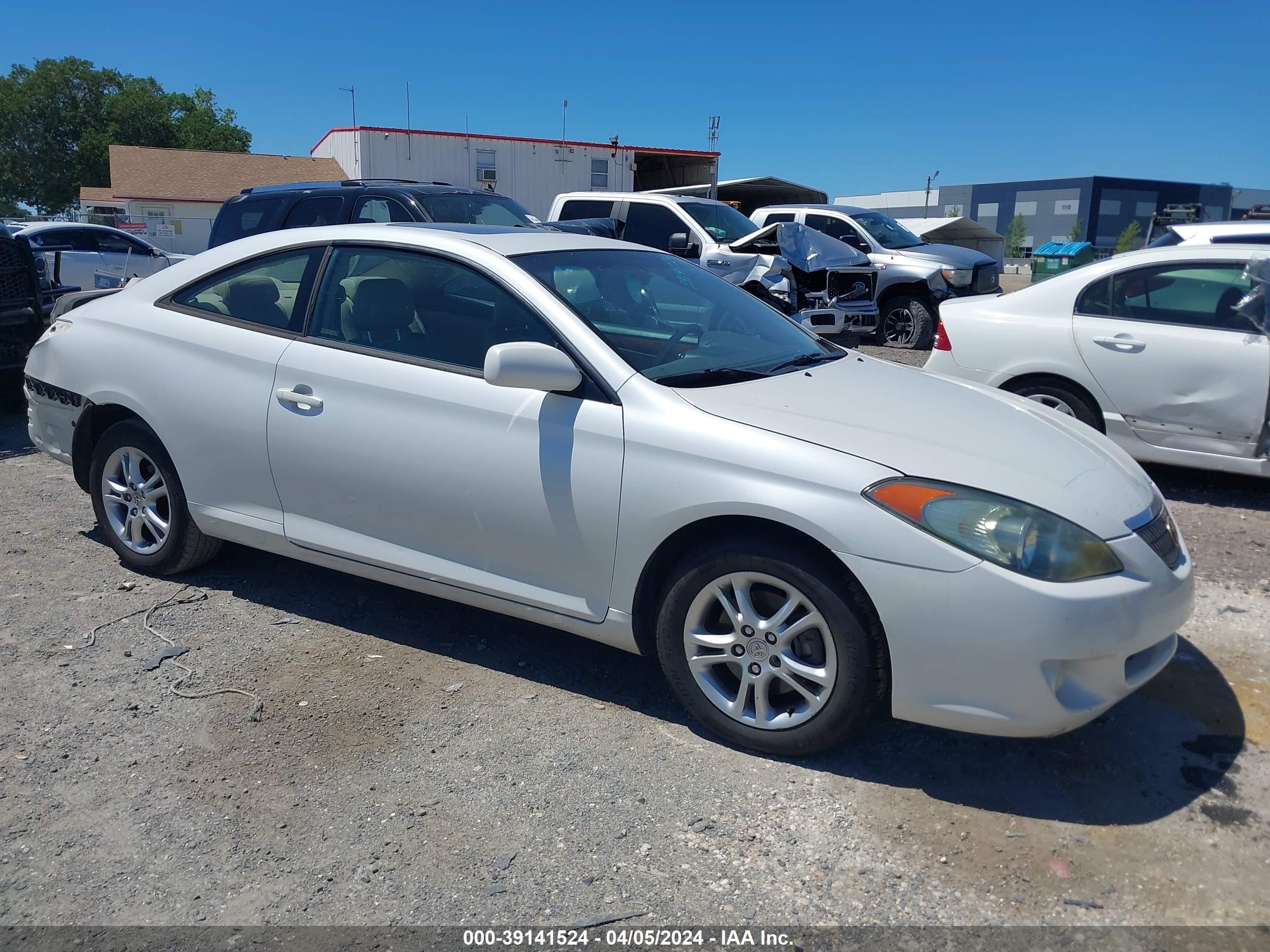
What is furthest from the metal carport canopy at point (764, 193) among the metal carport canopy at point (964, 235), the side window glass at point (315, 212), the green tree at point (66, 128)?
the green tree at point (66, 128)

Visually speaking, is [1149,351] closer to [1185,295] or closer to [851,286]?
[1185,295]

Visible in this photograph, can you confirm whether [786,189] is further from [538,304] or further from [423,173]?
[538,304]

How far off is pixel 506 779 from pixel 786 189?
112 feet

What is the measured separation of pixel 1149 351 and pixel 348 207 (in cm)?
677

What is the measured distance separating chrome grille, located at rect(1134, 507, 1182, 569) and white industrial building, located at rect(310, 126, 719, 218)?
28934 mm

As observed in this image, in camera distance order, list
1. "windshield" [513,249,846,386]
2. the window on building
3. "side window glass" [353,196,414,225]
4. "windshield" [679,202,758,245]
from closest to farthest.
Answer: "windshield" [513,249,846,386], "side window glass" [353,196,414,225], "windshield" [679,202,758,245], the window on building

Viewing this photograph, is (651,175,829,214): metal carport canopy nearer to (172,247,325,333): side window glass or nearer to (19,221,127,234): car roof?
(19,221,127,234): car roof

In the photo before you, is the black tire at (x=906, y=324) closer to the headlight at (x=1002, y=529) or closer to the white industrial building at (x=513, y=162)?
the headlight at (x=1002, y=529)

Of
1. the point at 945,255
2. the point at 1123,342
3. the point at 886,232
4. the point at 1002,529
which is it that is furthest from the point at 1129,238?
the point at 1002,529

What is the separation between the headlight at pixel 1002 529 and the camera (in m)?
2.86

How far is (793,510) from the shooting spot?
2994 millimetres

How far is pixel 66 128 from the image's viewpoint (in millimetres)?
Result: 59969

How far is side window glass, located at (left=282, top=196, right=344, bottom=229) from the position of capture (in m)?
9.30

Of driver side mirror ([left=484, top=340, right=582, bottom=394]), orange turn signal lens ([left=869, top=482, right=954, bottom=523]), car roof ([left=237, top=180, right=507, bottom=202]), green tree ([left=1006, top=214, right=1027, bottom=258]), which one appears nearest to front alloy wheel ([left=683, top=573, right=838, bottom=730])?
orange turn signal lens ([left=869, top=482, right=954, bottom=523])
